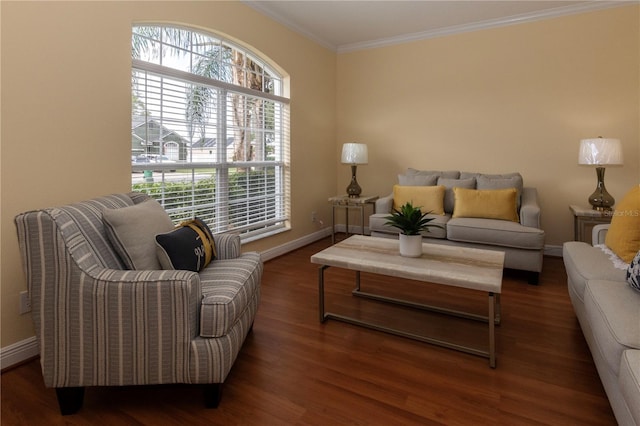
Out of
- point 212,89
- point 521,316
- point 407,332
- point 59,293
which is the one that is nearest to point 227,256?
point 59,293

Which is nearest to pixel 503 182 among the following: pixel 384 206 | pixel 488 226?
pixel 488 226

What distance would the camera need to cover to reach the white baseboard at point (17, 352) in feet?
6.35

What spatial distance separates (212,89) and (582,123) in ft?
12.5

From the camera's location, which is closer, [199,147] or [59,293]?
[59,293]

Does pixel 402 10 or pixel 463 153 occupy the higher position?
pixel 402 10

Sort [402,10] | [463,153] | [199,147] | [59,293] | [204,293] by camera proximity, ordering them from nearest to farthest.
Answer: [59,293] → [204,293] → [199,147] → [402,10] → [463,153]

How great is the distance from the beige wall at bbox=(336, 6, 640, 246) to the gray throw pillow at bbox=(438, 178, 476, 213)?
1.76 ft

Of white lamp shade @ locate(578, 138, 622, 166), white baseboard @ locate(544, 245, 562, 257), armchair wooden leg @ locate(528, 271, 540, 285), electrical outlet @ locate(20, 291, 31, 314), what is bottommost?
armchair wooden leg @ locate(528, 271, 540, 285)

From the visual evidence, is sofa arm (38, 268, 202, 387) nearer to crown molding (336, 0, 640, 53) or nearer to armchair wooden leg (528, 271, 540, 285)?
armchair wooden leg (528, 271, 540, 285)

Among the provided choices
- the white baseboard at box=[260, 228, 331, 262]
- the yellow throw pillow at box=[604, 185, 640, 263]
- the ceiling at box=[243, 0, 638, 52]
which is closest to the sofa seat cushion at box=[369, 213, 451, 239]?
the white baseboard at box=[260, 228, 331, 262]

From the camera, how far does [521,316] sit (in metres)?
2.54

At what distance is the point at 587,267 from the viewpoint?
204 cm

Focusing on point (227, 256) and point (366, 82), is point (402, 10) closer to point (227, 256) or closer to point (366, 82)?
point (366, 82)

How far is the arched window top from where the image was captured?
271 cm
